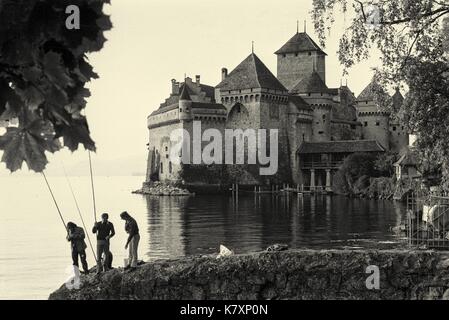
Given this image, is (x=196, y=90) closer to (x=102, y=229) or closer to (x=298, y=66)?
(x=298, y=66)

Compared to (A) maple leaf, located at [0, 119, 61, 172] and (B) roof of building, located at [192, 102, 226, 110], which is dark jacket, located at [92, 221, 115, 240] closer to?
(A) maple leaf, located at [0, 119, 61, 172]

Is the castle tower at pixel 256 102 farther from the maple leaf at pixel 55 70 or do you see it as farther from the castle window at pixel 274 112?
the maple leaf at pixel 55 70

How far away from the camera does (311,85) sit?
78000 mm

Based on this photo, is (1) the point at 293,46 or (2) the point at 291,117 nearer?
(2) the point at 291,117

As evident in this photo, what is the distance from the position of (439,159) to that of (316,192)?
52.0m

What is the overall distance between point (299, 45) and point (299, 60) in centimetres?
222

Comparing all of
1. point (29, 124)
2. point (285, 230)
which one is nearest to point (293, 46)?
point (285, 230)

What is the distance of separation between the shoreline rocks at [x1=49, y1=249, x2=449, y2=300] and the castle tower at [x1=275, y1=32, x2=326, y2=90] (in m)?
74.9

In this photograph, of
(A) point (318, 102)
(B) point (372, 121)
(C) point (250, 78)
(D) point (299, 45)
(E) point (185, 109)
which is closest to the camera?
(E) point (185, 109)

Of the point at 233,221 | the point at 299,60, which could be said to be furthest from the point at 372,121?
the point at 233,221

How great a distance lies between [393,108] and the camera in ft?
51.1

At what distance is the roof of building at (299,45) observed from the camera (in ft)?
282

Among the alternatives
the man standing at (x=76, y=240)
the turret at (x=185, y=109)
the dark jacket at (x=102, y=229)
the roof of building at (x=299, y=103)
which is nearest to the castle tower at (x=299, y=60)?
the roof of building at (x=299, y=103)
